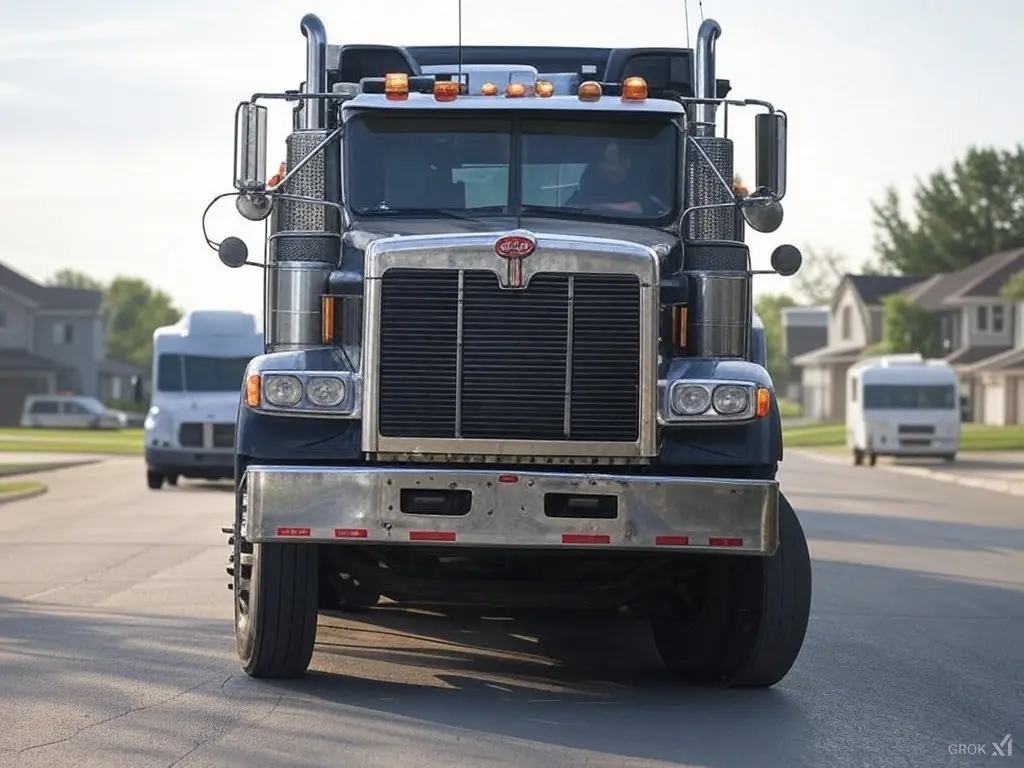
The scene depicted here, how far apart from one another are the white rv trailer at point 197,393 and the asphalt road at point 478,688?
14193 mm

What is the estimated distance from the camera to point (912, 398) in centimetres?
4669

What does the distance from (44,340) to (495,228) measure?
287 ft

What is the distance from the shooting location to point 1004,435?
62.6 meters

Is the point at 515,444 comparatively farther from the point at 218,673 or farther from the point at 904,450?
the point at 904,450

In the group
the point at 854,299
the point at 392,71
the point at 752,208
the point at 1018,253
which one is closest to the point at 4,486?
the point at 392,71

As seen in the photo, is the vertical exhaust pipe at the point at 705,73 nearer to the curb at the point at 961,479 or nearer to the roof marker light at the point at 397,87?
the roof marker light at the point at 397,87

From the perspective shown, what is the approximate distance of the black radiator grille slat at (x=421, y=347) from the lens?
887cm

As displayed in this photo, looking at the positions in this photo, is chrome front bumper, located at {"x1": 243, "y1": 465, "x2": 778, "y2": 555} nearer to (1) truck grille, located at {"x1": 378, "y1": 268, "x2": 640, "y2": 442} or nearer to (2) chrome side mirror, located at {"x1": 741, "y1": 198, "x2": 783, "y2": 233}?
(1) truck grille, located at {"x1": 378, "y1": 268, "x2": 640, "y2": 442}

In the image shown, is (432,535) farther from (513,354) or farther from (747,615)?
(747,615)

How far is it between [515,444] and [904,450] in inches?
1531

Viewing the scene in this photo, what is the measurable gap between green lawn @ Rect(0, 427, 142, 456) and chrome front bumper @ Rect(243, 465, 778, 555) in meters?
44.9

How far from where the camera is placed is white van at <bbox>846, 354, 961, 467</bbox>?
46.4 m

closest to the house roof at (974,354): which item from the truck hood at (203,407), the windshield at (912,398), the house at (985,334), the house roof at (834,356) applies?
the house at (985,334)

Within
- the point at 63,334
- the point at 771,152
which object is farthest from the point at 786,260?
the point at 63,334
